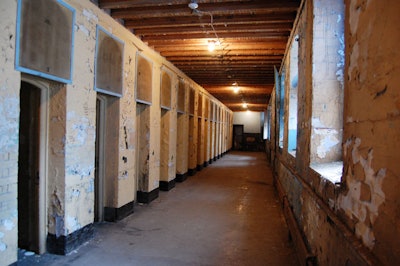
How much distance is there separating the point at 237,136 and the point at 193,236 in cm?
2098

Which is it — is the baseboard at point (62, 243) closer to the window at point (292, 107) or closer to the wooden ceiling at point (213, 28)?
the wooden ceiling at point (213, 28)

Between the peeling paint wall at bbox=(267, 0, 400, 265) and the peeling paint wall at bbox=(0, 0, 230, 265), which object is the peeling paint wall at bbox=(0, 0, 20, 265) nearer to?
the peeling paint wall at bbox=(0, 0, 230, 265)

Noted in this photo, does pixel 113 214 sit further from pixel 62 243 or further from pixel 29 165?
pixel 29 165

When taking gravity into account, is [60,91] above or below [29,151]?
above

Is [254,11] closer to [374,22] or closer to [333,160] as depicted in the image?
[333,160]

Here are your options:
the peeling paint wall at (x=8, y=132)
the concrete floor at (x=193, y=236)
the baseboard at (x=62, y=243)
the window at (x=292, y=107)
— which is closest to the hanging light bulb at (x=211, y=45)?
the window at (x=292, y=107)

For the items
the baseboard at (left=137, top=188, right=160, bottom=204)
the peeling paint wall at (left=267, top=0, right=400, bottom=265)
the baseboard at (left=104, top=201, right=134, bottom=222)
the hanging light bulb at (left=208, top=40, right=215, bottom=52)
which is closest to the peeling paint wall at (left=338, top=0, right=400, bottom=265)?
the peeling paint wall at (left=267, top=0, right=400, bottom=265)

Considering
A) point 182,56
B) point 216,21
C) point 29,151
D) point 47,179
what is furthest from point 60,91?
point 182,56

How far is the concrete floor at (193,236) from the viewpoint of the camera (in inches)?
131

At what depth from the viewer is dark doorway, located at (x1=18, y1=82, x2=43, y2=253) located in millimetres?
3373

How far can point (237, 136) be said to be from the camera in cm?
2478

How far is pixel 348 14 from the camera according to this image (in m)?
2.01

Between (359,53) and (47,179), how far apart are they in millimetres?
3338

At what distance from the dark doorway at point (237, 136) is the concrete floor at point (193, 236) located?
18.0 metres
